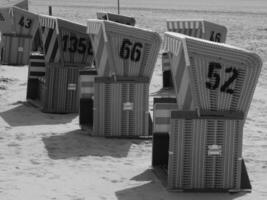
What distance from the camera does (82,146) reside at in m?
11.1

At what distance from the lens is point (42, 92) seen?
1417cm

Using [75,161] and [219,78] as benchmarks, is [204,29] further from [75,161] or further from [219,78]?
[219,78]

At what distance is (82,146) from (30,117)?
97.5 inches

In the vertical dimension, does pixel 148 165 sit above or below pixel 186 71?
→ below

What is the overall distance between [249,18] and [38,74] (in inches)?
1064

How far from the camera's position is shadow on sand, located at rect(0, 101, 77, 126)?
12883 millimetres

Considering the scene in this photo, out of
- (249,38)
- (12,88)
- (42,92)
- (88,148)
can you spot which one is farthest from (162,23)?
(88,148)

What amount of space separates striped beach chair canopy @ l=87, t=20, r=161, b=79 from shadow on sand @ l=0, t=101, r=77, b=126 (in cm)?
160

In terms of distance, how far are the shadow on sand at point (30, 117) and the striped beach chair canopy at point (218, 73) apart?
4.40m

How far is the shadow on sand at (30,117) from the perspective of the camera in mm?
12883

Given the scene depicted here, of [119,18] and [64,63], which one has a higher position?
[119,18]

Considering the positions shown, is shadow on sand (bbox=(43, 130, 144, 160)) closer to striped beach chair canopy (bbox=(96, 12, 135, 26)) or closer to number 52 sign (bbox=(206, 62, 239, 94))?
number 52 sign (bbox=(206, 62, 239, 94))

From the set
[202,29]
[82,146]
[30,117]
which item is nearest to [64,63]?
Answer: [30,117]

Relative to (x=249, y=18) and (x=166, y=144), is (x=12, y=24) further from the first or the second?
(x=249, y=18)
